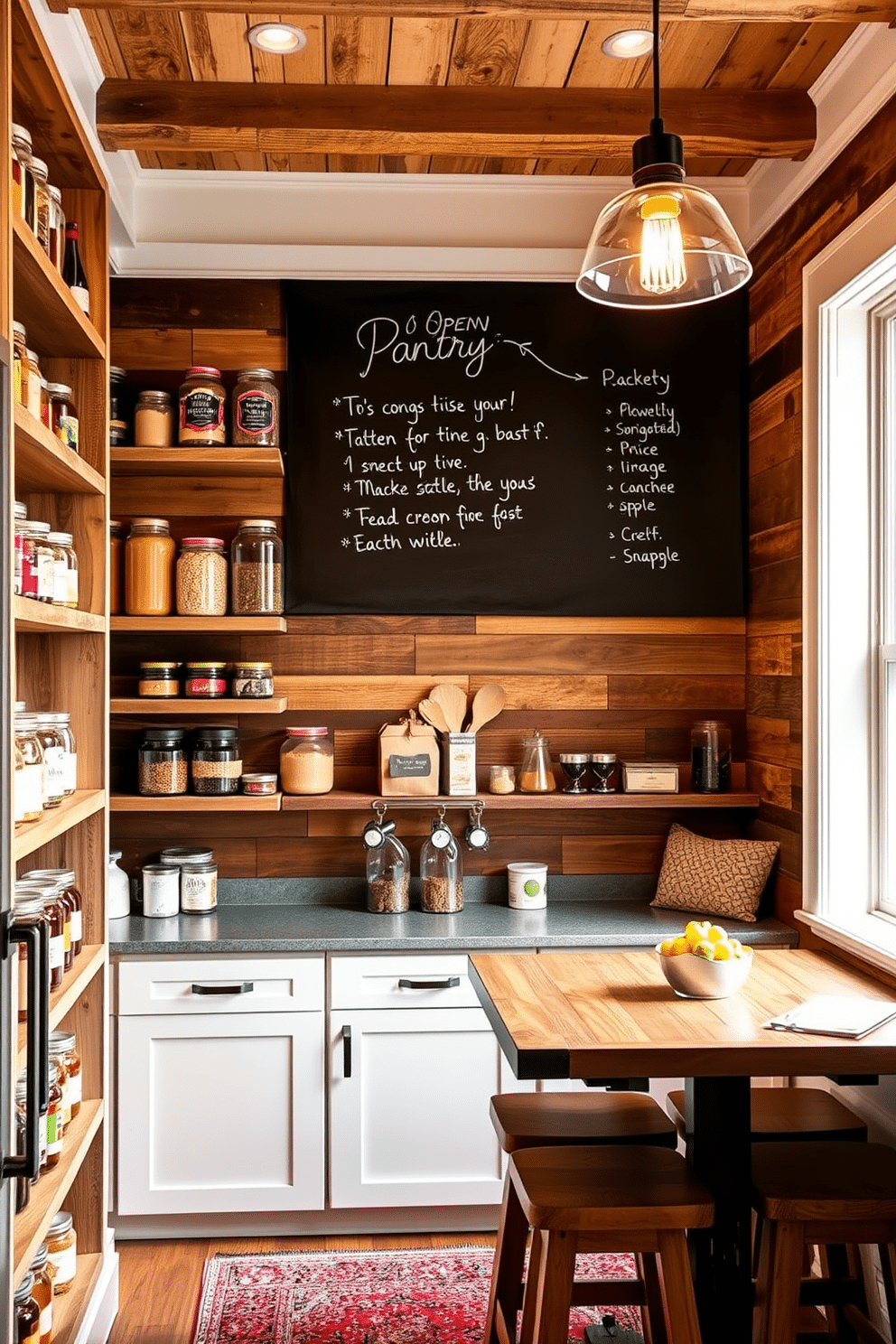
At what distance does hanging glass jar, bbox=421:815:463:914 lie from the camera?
131 inches

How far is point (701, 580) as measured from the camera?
352 centimetres

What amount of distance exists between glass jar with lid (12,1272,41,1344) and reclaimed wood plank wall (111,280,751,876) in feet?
4.75

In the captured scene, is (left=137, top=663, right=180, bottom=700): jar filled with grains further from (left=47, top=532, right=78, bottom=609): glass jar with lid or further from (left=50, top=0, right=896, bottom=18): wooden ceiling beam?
(left=50, top=0, right=896, bottom=18): wooden ceiling beam

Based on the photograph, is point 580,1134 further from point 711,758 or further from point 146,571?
point 146,571

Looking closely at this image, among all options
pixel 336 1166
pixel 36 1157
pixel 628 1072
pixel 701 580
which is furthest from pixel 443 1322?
pixel 701 580

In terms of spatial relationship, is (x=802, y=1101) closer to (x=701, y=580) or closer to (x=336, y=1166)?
(x=336, y=1166)

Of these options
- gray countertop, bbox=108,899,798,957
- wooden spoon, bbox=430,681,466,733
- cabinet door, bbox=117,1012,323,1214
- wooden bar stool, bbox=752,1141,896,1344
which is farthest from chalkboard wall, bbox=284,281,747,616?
wooden bar stool, bbox=752,1141,896,1344

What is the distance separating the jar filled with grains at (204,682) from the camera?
3.27 metres

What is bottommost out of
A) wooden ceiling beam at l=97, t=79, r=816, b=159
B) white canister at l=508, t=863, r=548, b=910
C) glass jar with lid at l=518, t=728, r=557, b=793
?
white canister at l=508, t=863, r=548, b=910

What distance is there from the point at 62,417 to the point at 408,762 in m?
1.43

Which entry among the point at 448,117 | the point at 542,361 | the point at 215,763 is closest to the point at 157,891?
the point at 215,763

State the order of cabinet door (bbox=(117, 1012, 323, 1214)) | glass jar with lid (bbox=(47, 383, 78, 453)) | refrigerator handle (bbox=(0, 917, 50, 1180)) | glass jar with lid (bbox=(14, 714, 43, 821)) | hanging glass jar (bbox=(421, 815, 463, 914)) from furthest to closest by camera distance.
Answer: hanging glass jar (bbox=(421, 815, 463, 914))
cabinet door (bbox=(117, 1012, 323, 1214))
glass jar with lid (bbox=(47, 383, 78, 453))
glass jar with lid (bbox=(14, 714, 43, 821))
refrigerator handle (bbox=(0, 917, 50, 1180))

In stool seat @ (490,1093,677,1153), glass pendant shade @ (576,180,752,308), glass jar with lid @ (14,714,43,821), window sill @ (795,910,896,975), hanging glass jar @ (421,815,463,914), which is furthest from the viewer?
hanging glass jar @ (421,815,463,914)

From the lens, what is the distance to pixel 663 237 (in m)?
1.78
